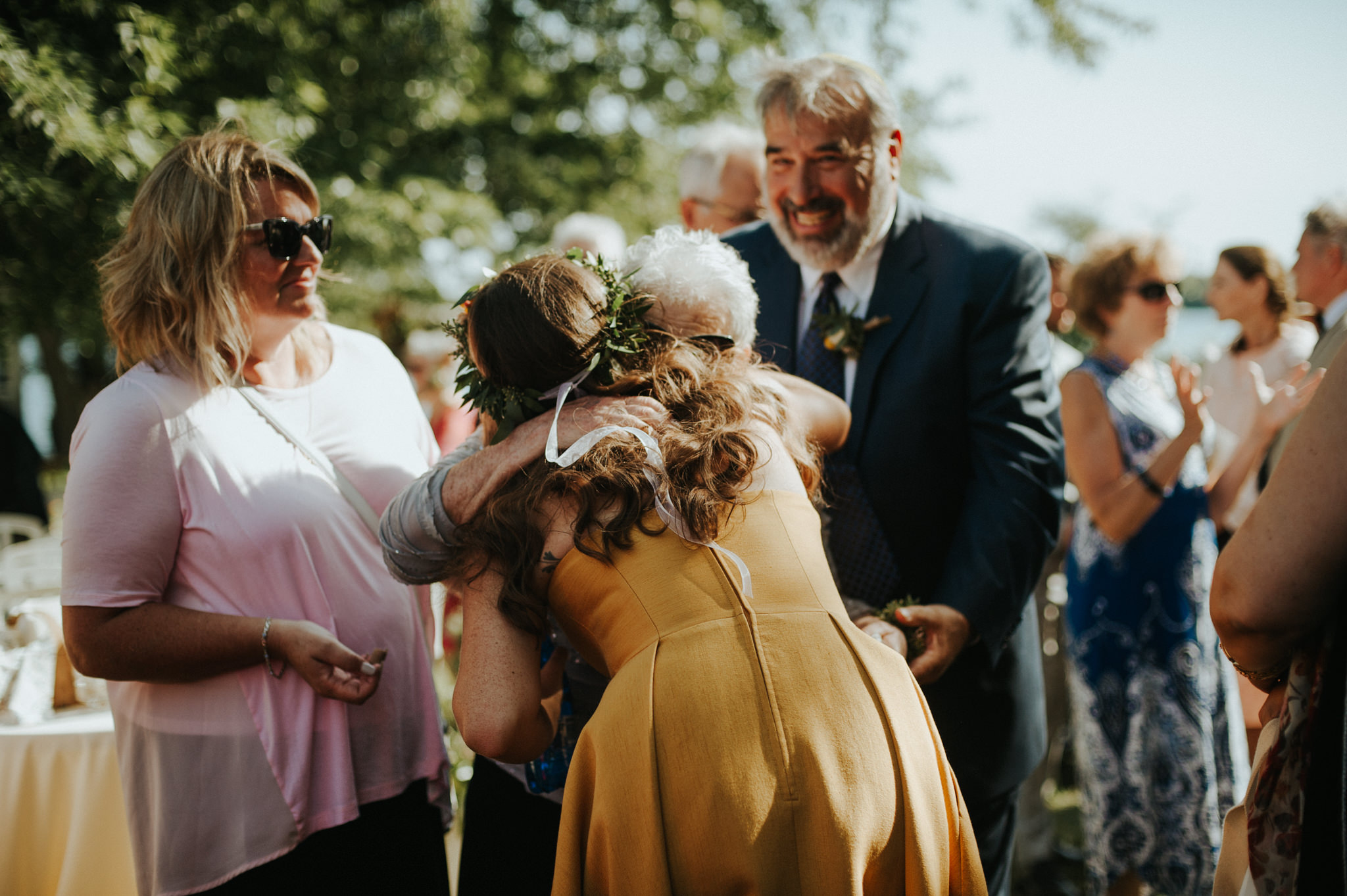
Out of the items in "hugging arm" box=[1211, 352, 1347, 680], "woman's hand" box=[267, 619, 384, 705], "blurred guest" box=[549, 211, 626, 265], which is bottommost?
"woman's hand" box=[267, 619, 384, 705]

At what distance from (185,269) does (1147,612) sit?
388 centimetres

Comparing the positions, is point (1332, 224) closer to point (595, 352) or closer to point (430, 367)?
point (595, 352)

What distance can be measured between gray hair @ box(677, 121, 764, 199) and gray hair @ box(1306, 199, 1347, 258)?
9.17 feet

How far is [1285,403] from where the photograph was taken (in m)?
3.98

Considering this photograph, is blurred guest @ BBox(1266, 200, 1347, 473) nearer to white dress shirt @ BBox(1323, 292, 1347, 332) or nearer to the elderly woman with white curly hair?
white dress shirt @ BBox(1323, 292, 1347, 332)

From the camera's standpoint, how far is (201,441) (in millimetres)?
2051

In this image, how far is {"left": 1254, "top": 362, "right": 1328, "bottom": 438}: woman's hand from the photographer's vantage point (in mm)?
3941

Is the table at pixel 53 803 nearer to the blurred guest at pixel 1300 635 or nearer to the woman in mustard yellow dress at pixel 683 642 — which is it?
the woman in mustard yellow dress at pixel 683 642

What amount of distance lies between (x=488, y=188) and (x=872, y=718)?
1005 centimetres

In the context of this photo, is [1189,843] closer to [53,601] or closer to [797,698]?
[797,698]

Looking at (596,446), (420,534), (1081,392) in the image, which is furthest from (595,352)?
(1081,392)

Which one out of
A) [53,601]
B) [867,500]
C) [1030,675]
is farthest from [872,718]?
[53,601]

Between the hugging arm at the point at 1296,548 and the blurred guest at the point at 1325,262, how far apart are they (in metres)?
3.29

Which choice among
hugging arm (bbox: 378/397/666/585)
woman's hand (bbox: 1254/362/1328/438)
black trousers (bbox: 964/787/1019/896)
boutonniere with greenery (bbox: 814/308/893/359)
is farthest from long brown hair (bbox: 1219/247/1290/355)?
hugging arm (bbox: 378/397/666/585)
